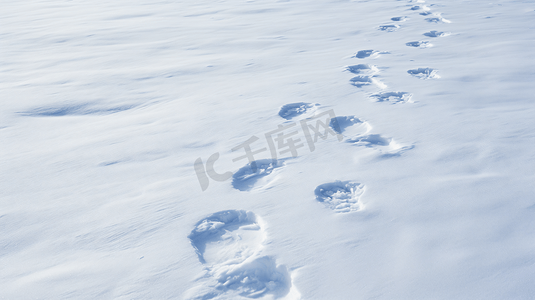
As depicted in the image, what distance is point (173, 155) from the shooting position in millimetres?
1689

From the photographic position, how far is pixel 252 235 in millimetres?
1223

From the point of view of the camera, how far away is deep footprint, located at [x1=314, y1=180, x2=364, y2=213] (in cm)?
131

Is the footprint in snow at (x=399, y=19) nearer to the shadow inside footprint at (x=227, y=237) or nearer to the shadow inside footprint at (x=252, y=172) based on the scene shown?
the shadow inside footprint at (x=252, y=172)

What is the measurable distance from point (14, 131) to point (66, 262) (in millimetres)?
1086

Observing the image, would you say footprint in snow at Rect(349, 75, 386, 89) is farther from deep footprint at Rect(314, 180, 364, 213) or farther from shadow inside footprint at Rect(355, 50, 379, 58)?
deep footprint at Rect(314, 180, 364, 213)

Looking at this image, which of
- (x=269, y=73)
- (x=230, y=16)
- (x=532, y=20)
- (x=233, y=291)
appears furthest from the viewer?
(x=230, y=16)

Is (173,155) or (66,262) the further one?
(173,155)

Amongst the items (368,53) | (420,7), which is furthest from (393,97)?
(420,7)

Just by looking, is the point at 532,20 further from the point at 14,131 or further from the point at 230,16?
the point at 14,131

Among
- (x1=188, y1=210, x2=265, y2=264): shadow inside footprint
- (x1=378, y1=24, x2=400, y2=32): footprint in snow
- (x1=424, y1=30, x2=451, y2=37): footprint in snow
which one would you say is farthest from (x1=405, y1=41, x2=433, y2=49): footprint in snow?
(x1=188, y1=210, x2=265, y2=264): shadow inside footprint

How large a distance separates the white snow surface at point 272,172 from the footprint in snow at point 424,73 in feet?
0.04

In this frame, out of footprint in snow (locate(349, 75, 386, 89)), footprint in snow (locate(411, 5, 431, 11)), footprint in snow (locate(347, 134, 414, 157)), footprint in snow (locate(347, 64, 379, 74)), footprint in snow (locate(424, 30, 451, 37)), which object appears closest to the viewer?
footprint in snow (locate(347, 134, 414, 157))

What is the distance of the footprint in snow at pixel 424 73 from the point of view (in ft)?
7.85

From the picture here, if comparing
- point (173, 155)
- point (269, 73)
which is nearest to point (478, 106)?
point (269, 73)
